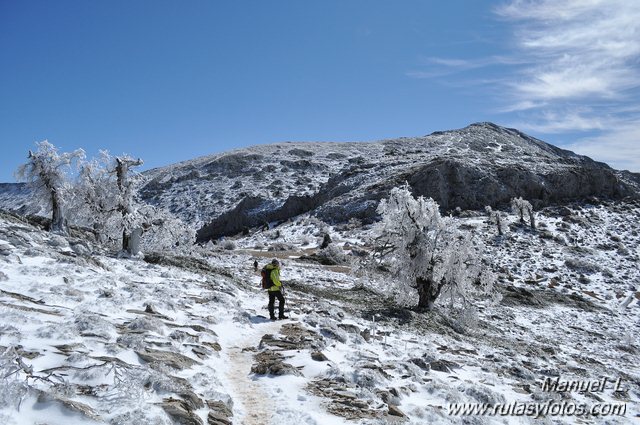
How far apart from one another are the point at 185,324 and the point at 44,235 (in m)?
11.8

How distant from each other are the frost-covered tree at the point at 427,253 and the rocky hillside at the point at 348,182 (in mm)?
52410

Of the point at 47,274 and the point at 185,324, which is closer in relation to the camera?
the point at 185,324

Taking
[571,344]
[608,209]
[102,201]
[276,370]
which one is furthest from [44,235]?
[608,209]

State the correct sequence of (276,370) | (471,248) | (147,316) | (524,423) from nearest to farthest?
(524,423) < (276,370) < (147,316) < (471,248)

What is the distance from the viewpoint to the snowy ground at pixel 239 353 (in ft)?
21.7

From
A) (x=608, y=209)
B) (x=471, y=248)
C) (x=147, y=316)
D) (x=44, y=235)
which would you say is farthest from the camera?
(x=608, y=209)

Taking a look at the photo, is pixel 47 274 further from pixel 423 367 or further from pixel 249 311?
pixel 423 367

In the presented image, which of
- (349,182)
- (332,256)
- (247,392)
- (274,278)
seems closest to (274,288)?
(274,278)

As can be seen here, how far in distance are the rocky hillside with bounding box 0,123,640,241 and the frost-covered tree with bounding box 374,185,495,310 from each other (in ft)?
172

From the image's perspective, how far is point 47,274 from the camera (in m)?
12.8

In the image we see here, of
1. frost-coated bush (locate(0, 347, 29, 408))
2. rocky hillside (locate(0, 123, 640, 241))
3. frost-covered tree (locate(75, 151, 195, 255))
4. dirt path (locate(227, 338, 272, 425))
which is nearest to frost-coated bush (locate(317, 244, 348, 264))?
frost-covered tree (locate(75, 151, 195, 255))

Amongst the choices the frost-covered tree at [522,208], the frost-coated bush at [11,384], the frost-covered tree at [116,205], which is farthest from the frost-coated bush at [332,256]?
the frost-coated bush at [11,384]

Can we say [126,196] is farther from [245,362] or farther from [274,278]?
[245,362]

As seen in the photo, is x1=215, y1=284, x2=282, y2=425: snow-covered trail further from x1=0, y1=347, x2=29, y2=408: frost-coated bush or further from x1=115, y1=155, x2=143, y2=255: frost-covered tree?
x1=115, y1=155, x2=143, y2=255: frost-covered tree
